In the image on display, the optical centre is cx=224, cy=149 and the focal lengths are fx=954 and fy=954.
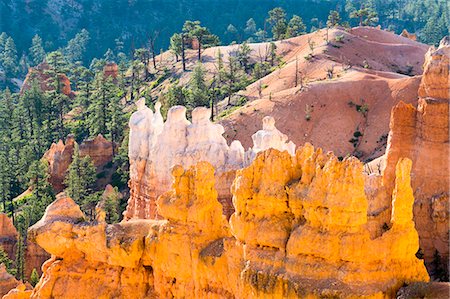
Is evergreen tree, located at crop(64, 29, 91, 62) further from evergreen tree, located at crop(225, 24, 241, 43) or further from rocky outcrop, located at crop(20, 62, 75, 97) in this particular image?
rocky outcrop, located at crop(20, 62, 75, 97)

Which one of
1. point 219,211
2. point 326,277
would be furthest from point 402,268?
point 219,211

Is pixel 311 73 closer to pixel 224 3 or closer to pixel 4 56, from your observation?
pixel 4 56

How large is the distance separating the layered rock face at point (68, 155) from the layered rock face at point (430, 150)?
33.0 m

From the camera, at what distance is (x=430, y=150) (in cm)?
2814

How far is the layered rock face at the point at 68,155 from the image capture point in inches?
2317

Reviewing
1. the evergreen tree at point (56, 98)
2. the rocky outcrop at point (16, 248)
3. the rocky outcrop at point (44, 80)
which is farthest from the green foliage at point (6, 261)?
the rocky outcrop at point (44, 80)

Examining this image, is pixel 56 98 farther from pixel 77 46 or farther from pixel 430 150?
pixel 77 46

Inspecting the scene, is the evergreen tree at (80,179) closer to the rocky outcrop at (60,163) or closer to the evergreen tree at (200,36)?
the rocky outcrop at (60,163)

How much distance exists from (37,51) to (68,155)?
68865 mm

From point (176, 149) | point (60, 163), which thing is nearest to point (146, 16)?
point (60, 163)

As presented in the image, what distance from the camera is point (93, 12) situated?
149625 mm

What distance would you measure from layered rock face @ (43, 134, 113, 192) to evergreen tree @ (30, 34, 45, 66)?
207 feet

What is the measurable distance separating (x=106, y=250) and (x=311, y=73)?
156ft

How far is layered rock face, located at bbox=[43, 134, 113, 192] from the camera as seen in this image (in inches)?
2317
